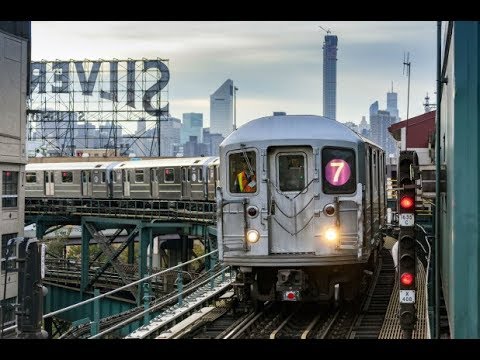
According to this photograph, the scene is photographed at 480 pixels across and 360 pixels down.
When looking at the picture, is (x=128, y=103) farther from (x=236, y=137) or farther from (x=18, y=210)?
(x=236, y=137)

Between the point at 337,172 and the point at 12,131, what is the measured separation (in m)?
13.2

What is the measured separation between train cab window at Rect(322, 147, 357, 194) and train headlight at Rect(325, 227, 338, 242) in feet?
1.73

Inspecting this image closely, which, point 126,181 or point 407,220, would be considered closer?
point 407,220

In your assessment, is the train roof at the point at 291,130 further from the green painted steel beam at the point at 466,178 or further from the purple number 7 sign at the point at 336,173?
the green painted steel beam at the point at 466,178

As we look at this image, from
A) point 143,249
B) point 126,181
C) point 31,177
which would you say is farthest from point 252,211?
point 31,177

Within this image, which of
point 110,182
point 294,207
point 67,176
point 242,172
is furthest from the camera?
point 67,176

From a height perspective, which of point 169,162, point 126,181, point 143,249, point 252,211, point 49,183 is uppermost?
point 169,162

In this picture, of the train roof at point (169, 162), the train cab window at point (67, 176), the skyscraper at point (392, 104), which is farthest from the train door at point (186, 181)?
the skyscraper at point (392, 104)

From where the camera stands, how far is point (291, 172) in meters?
11.2

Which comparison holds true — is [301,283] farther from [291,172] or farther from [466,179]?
[466,179]

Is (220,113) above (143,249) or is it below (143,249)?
above
